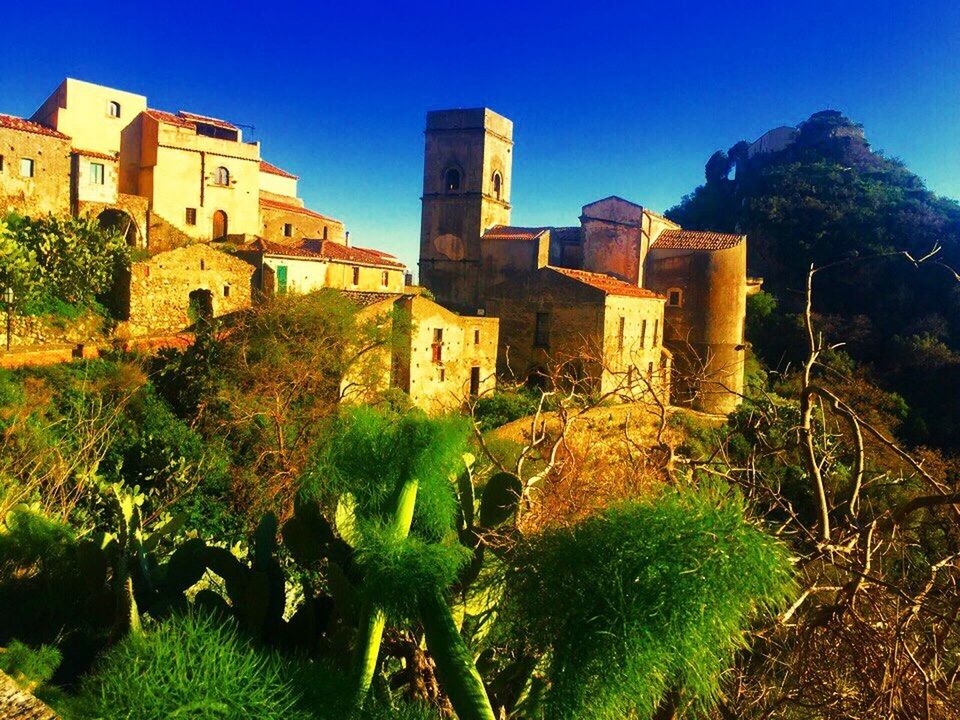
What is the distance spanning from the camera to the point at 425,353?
20.4 m

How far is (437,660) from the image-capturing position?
2748mm

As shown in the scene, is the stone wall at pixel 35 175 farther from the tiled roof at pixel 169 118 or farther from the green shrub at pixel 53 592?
the green shrub at pixel 53 592

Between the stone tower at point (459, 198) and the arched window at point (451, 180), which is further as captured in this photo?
the arched window at point (451, 180)

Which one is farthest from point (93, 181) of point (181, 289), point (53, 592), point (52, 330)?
point (53, 592)

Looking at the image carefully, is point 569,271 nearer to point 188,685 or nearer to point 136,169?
point 136,169

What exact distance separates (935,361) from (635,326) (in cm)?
1553

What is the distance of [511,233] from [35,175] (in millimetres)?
16858

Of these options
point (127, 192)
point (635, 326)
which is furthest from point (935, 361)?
point (127, 192)

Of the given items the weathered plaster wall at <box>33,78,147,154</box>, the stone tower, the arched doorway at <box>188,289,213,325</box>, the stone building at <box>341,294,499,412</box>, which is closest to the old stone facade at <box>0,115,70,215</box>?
the weathered plaster wall at <box>33,78,147,154</box>

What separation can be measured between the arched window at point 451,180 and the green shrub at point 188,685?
30.3 m

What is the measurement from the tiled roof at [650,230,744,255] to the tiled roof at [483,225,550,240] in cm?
467

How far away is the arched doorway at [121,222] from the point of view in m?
23.4

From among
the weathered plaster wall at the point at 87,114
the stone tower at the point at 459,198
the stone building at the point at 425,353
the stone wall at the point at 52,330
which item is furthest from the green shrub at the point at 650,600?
the stone tower at the point at 459,198

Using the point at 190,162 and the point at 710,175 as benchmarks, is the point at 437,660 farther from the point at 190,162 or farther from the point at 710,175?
the point at 710,175
